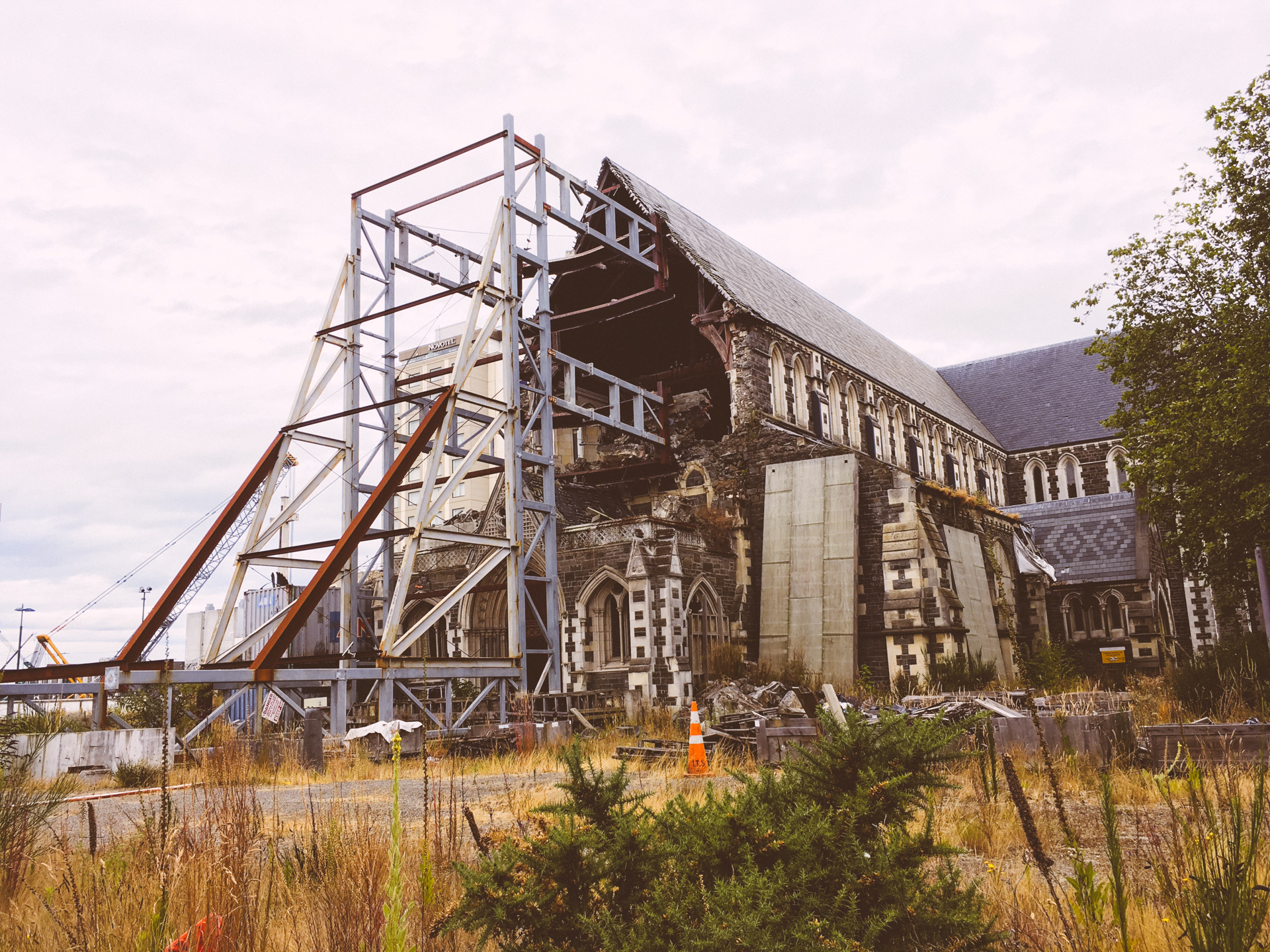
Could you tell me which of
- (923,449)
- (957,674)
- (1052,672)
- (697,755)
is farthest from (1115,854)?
(923,449)

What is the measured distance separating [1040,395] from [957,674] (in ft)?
94.3

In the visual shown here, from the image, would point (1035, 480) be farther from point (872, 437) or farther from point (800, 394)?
point (800, 394)

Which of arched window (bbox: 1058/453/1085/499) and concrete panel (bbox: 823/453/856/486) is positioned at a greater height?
arched window (bbox: 1058/453/1085/499)

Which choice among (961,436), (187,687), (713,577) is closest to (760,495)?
(713,577)

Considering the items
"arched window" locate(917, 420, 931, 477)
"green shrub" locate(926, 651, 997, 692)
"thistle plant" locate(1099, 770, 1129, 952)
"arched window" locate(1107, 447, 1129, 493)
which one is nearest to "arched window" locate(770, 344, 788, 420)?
"green shrub" locate(926, 651, 997, 692)

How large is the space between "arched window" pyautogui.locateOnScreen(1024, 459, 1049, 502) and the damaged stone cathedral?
23.3ft

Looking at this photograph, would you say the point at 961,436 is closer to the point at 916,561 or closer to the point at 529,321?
the point at 916,561

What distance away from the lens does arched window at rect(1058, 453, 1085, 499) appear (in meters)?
41.3

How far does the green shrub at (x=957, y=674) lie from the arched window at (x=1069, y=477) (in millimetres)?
23322

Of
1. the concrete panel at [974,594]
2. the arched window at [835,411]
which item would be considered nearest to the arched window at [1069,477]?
the arched window at [835,411]

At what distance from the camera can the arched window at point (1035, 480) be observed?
42375 mm

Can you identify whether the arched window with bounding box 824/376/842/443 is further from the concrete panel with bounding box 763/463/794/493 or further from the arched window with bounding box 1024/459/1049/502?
the arched window with bounding box 1024/459/1049/502

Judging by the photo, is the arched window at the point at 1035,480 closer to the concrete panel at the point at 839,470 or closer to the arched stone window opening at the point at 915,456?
the arched stone window opening at the point at 915,456

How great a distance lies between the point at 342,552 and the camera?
1449 centimetres
